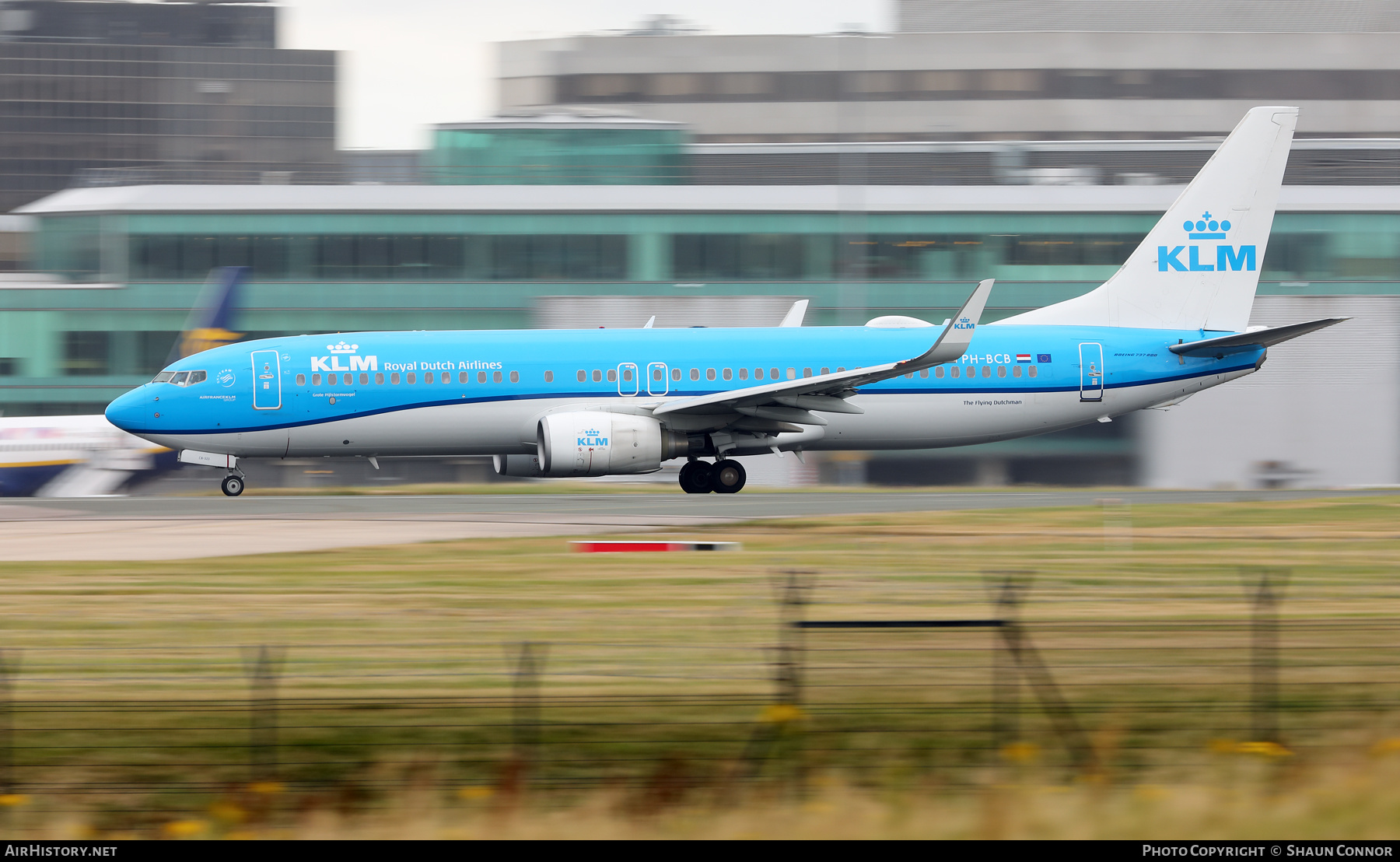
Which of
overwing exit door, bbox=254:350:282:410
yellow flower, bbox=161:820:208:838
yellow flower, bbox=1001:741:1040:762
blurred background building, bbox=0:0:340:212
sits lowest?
yellow flower, bbox=161:820:208:838

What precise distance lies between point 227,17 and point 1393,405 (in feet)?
455

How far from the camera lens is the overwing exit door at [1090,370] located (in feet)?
111

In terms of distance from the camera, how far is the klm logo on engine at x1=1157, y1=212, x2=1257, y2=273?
35500 mm

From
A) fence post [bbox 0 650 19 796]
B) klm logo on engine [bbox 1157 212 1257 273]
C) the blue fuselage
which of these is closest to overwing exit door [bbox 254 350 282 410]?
the blue fuselage

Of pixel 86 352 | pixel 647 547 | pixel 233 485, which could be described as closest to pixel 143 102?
pixel 86 352

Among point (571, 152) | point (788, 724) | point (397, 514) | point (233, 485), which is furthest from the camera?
point (571, 152)

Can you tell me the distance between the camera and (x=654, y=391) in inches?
1267

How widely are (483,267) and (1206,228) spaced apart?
23.8 meters

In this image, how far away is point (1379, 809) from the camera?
8.66 m

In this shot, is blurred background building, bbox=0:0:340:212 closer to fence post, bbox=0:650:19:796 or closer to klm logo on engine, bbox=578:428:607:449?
klm logo on engine, bbox=578:428:607:449

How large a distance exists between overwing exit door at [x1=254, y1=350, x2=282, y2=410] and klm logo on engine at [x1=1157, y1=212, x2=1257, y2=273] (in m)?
19.5

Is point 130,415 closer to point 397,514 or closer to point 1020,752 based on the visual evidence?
point 397,514

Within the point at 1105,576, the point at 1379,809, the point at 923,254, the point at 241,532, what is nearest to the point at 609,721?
the point at 1379,809

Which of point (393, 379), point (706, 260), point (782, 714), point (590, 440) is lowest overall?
point (782, 714)
